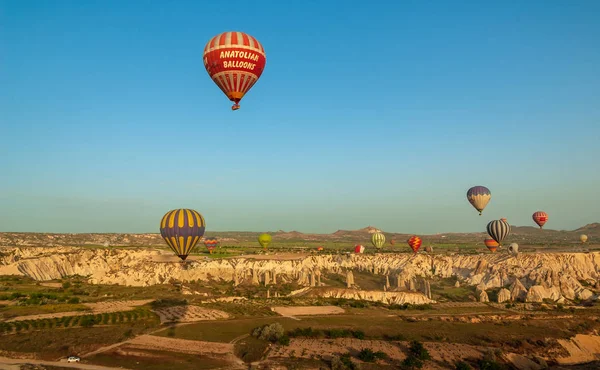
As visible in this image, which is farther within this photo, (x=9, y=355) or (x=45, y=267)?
(x=45, y=267)

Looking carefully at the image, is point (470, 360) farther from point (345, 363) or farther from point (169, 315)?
point (169, 315)

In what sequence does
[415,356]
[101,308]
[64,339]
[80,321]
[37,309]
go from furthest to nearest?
[101,308]
[37,309]
[80,321]
[64,339]
[415,356]

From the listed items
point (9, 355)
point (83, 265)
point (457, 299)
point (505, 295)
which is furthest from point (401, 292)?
point (83, 265)

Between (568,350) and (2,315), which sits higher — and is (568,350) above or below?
below

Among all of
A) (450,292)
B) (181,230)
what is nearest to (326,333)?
(181,230)

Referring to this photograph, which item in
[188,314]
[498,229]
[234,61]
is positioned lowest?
[188,314]

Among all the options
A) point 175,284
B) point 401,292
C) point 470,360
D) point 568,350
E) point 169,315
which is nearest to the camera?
point 470,360

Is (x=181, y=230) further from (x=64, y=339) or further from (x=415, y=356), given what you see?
(x=415, y=356)
